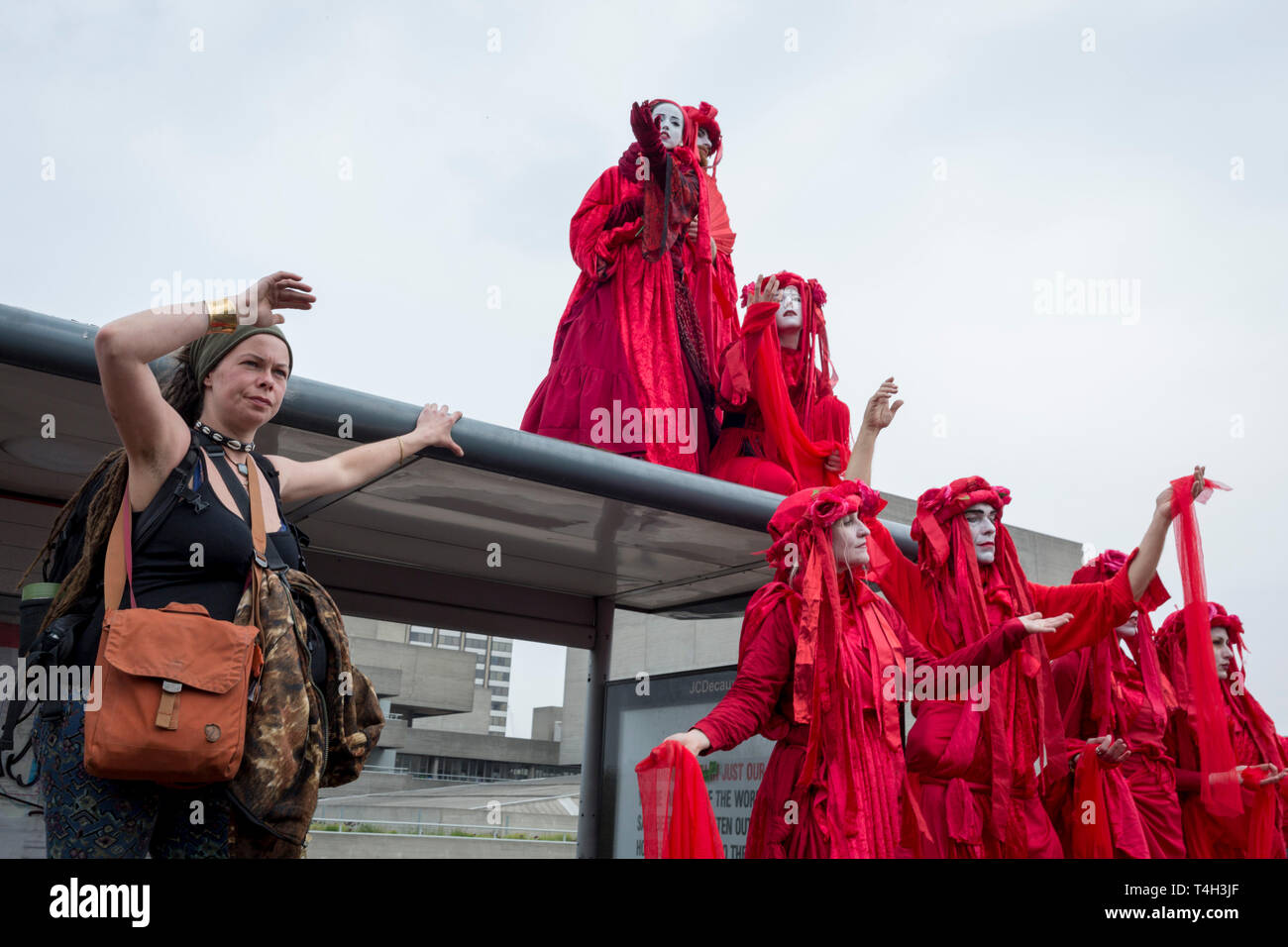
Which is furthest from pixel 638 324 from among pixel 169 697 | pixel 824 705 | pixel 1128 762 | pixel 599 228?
pixel 169 697

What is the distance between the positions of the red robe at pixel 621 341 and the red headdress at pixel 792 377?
37cm

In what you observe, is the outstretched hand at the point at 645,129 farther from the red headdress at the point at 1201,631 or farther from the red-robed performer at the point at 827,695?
the red headdress at the point at 1201,631

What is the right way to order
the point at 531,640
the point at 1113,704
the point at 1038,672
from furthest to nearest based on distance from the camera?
the point at 531,640 < the point at 1113,704 < the point at 1038,672

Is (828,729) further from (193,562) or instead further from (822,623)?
(193,562)

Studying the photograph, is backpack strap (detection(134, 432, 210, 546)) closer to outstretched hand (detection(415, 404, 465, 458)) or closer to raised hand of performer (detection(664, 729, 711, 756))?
outstretched hand (detection(415, 404, 465, 458))

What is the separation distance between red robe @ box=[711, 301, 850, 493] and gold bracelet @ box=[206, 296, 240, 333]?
120 inches
